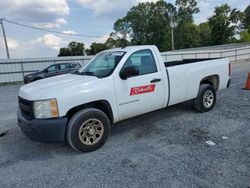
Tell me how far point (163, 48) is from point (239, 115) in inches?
2496

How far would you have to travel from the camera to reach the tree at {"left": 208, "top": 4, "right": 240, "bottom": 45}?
5584 cm

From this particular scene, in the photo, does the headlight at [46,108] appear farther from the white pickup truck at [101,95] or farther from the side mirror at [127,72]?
the side mirror at [127,72]

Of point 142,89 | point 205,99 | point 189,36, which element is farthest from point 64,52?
point 142,89

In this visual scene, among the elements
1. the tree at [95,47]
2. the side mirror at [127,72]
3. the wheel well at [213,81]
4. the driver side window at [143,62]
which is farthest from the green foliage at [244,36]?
the side mirror at [127,72]

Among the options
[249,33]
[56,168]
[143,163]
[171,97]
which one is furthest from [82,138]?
[249,33]

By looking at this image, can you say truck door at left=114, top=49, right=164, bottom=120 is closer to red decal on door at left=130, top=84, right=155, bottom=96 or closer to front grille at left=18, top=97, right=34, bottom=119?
red decal on door at left=130, top=84, right=155, bottom=96

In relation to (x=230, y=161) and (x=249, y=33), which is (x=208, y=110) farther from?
(x=249, y=33)

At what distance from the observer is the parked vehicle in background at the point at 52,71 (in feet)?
52.5

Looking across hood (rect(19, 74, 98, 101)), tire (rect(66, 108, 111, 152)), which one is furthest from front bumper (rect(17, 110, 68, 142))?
hood (rect(19, 74, 98, 101))

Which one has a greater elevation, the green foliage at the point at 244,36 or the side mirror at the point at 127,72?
the green foliage at the point at 244,36

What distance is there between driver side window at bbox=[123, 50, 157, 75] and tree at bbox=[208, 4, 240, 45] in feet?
187

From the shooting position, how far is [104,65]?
16.3 ft

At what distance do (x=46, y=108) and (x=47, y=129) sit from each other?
0.34m

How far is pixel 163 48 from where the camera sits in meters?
67.2
